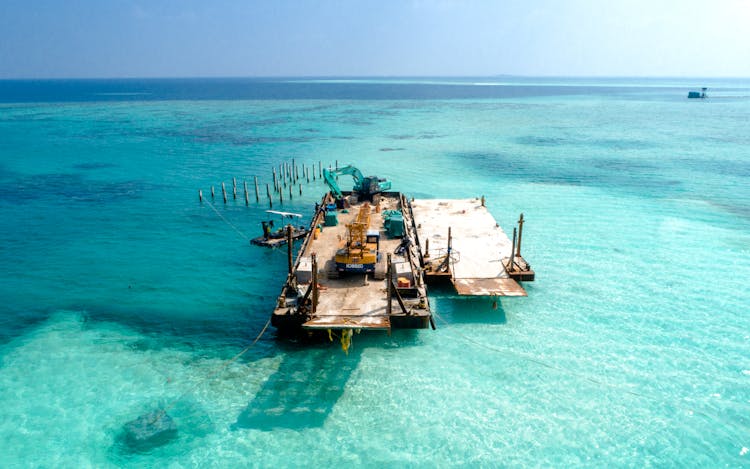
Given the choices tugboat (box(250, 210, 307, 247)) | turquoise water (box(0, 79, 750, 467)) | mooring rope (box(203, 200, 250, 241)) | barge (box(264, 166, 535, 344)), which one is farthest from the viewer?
mooring rope (box(203, 200, 250, 241))

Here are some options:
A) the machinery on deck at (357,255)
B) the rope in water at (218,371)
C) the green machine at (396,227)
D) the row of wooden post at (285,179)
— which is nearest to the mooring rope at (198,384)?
the rope in water at (218,371)

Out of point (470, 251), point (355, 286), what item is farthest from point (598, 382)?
point (470, 251)

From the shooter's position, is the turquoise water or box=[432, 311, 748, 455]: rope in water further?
box=[432, 311, 748, 455]: rope in water

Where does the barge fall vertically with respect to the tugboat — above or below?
above

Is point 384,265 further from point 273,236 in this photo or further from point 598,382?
point 273,236

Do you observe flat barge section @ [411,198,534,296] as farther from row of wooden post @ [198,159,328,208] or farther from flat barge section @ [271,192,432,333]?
row of wooden post @ [198,159,328,208]

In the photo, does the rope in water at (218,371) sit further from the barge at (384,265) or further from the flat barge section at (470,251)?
the flat barge section at (470,251)

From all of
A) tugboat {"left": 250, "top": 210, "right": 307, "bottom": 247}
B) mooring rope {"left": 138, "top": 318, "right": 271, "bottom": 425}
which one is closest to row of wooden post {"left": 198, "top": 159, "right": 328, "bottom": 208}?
tugboat {"left": 250, "top": 210, "right": 307, "bottom": 247}
